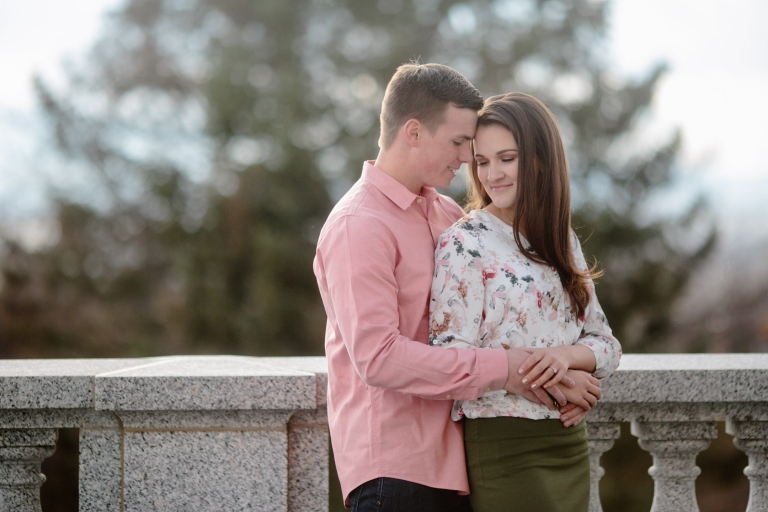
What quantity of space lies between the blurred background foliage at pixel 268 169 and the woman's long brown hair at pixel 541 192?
24.7ft

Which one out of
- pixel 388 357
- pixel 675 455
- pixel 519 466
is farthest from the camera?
pixel 675 455

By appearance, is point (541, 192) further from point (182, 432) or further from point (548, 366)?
point (182, 432)

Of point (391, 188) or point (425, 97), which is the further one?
point (425, 97)

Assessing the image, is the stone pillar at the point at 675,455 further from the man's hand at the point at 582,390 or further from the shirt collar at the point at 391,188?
the shirt collar at the point at 391,188

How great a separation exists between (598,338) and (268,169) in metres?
8.87

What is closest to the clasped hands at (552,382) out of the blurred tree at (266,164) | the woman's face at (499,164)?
the woman's face at (499,164)

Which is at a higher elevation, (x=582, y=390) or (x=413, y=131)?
(x=413, y=131)

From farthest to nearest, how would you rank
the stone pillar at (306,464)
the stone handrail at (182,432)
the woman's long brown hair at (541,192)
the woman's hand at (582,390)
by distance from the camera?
the stone pillar at (306,464) < the stone handrail at (182,432) < the woman's long brown hair at (541,192) < the woman's hand at (582,390)

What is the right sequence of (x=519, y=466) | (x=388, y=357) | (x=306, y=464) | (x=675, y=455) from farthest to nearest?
(x=675, y=455)
(x=306, y=464)
(x=519, y=466)
(x=388, y=357)

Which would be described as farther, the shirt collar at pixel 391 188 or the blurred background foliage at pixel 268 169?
the blurred background foliage at pixel 268 169

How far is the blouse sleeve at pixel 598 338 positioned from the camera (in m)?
2.27

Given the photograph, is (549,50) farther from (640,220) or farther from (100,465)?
(100,465)

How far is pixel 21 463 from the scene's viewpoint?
8.42 feet

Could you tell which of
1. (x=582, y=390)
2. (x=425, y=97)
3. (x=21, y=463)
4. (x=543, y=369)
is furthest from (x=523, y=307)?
(x=21, y=463)
